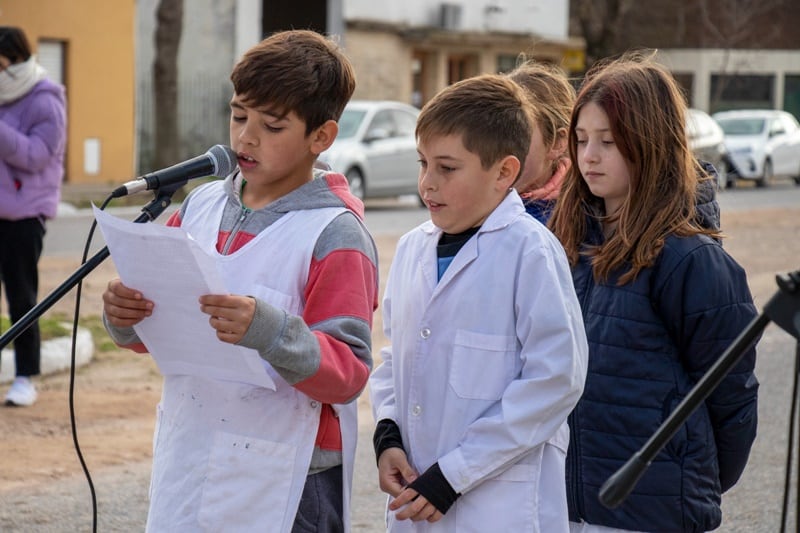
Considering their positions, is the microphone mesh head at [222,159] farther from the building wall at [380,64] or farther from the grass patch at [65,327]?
the building wall at [380,64]

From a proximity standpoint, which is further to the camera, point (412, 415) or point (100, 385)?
point (100, 385)

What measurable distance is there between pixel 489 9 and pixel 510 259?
1315 inches

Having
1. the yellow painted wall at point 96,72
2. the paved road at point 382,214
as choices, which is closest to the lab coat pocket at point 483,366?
the paved road at point 382,214

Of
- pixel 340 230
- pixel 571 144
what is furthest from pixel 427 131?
pixel 571 144

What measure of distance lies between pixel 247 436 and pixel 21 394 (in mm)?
4594

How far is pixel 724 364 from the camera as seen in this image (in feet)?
6.80

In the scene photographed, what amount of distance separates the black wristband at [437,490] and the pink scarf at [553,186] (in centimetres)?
107

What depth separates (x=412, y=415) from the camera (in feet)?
9.75

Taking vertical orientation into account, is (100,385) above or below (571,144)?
below

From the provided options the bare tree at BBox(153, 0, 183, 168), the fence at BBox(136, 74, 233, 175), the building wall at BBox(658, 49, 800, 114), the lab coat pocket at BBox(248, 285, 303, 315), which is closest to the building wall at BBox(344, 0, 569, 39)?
the fence at BBox(136, 74, 233, 175)

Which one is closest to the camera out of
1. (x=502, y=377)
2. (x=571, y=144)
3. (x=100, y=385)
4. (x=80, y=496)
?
(x=502, y=377)

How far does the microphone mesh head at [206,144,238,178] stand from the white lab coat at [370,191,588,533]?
1.67 feet

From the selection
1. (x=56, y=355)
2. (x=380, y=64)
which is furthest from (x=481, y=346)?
(x=380, y=64)

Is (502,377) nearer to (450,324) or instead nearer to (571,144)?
(450,324)
